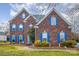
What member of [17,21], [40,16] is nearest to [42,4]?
[40,16]

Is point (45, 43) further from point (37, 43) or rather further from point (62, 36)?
point (62, 36)

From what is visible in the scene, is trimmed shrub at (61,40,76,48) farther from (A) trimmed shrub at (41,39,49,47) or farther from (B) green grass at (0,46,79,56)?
(A) trimmed shrub at (41,39,49,47)

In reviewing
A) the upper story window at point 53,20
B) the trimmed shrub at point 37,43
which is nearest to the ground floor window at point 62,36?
the upper story window at point 53,20

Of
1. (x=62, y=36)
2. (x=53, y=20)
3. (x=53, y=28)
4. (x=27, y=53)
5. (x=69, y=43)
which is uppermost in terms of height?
(x=53, y=20)

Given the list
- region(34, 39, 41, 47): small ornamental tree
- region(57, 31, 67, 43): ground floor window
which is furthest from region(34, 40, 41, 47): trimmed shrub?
region(57, 31, 67, 43): ground floor window

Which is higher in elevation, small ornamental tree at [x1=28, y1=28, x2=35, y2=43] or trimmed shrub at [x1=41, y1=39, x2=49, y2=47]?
small ornamental tree at [x1=28, y1=28, x2=35, y2=43]

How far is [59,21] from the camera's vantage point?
14.5 feet

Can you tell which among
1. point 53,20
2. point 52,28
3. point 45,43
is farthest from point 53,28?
point 45,43

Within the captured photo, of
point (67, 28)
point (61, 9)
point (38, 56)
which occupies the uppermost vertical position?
point (61, 9)

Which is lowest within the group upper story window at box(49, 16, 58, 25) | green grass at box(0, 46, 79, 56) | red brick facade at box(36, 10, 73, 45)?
green grass at box(0, 46, 79, 56)

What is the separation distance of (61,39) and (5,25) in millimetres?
869

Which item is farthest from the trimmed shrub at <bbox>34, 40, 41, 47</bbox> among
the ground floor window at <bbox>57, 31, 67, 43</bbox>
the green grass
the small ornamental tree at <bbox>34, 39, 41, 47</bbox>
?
the ground floor window at <bbox>57, 31, 67, 43</bbox>

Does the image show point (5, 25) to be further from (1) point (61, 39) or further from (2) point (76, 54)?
(2) point (76, 54)

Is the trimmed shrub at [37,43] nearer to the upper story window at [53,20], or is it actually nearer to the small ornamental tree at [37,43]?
the small ornamental tree at [37,43]
